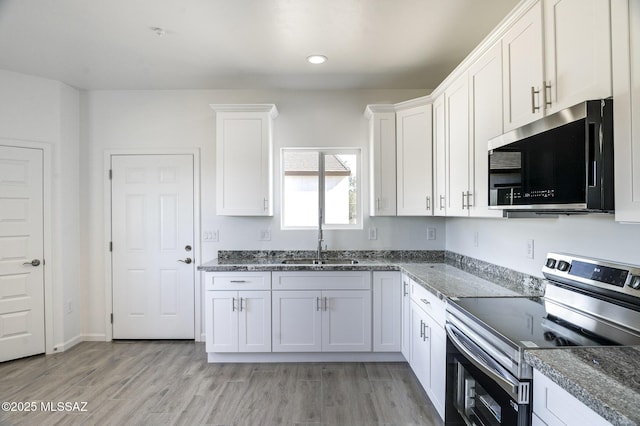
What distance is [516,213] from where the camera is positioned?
1841 millimetres

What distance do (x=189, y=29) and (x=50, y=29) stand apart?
3.36ft

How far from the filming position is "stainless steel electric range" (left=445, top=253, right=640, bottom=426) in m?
1.21

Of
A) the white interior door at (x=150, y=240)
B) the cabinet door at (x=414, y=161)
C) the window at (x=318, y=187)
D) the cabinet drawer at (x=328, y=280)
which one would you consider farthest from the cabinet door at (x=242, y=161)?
the cabinet door at (x=414, y=161)

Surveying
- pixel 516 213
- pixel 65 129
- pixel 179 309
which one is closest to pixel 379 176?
pixel 516 213

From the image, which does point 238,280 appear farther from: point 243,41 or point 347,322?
point 243,41

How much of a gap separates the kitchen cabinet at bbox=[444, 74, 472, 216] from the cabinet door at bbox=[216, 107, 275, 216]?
1.65 m

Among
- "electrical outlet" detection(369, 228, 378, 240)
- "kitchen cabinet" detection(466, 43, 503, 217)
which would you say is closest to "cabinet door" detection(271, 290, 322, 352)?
"electrical outlet" detection(369, 228, 378, 240)

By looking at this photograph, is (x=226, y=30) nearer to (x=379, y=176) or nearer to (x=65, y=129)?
(x=379, y=176)

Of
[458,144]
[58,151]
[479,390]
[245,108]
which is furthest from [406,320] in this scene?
[58,151]

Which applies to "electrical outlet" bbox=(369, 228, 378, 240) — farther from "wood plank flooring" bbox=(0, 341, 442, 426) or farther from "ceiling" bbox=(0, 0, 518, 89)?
"ceiling" bbox=(0, 0, 518, 89)

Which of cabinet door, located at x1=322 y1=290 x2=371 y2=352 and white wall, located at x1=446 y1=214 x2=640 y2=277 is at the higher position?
white wall, located at x1=446 y1=214 x2=640 y2=277

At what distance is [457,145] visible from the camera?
2430 millimetres

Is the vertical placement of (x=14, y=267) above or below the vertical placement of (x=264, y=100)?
below

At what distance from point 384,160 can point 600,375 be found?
243cm
